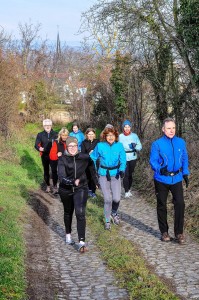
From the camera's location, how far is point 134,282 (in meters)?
5.85

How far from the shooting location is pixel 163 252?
725 centimetres

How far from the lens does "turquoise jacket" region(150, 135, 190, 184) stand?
24.8ft

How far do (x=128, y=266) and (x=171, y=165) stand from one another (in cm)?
202

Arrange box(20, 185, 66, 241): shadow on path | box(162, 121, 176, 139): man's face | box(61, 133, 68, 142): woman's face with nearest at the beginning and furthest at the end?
box(162, 121, 176, 139): man's face
box(20, 185, 66, 241): shadow on path
box(61, 133, 68, 142): woman's face

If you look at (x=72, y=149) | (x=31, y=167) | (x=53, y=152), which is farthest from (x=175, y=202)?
(x=31, y=167)

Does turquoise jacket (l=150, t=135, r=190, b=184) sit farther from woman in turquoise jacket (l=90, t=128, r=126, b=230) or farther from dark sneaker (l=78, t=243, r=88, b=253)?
dark sneaker (l=78, t=243, r=88, b=253)

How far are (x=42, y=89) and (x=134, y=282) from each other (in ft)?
78.8

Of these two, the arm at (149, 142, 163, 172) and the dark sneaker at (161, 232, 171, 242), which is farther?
the dark sneaker at (161, 232, 171, 242)

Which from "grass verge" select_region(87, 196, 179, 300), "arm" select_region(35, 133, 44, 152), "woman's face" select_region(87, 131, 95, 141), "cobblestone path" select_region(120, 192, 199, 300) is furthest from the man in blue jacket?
"arm" select_region(35, 133, 44, 152)

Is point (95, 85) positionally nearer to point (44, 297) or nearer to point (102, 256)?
point (102, 256)

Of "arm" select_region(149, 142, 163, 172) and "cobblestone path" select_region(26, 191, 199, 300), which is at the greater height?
"arm" select_region(149, 142, 163, 172)

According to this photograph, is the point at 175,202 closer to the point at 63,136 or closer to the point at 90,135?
the point at 90,135

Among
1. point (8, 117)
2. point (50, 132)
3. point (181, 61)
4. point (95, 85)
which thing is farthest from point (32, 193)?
point (95, 85)

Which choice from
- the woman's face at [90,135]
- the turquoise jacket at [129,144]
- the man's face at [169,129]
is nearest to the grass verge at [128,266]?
the man's face at [169,129]
